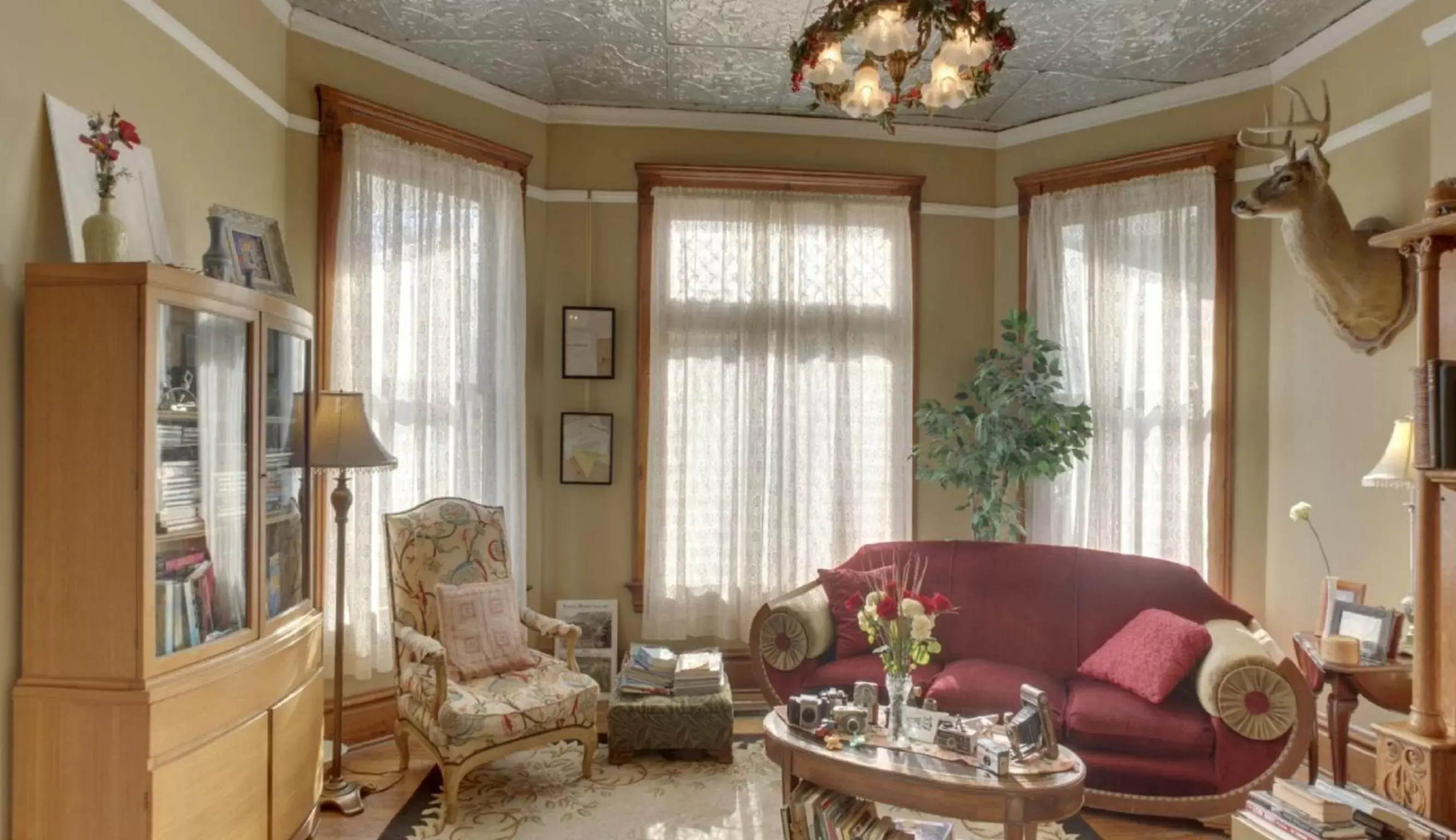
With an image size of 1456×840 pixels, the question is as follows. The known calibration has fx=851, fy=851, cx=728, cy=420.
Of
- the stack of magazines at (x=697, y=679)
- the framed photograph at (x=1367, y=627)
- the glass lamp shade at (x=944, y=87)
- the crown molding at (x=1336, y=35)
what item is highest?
the crown molding at (x=1336, y=35)

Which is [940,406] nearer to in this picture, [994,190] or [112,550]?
[994,190]

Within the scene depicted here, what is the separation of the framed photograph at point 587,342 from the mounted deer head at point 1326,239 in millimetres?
3051

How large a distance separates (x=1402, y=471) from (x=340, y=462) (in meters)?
3.88

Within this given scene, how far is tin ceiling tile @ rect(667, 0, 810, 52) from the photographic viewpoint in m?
3.65

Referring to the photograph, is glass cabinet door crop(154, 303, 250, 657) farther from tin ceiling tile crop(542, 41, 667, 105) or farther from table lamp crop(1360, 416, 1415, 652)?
table lamp crop(1360, 416, 1415, 652)

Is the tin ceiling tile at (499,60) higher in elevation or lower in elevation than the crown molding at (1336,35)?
higher

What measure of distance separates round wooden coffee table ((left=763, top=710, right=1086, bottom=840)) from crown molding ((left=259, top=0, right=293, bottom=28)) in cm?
363

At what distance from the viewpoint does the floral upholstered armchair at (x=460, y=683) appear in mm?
3256

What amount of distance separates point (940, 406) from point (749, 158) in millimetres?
1784

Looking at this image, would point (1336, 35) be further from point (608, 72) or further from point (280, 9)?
point (280, 9)

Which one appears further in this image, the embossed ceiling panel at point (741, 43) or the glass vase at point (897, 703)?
the embossed ceiling panel at point (741, 43)

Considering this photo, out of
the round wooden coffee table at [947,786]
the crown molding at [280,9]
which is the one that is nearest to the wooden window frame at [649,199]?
the crown molding at [280,9]

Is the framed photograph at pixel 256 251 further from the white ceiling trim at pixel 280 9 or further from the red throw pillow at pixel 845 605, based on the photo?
the red throw pillow at pixel 845 605

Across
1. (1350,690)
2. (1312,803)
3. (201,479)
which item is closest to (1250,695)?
(1350,690)
